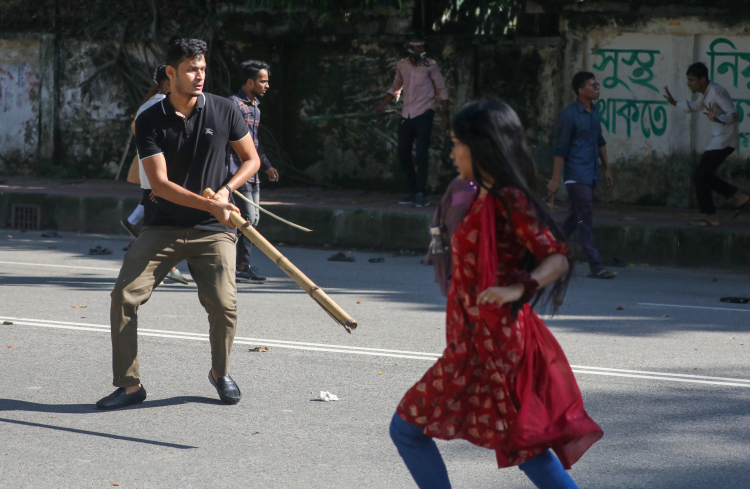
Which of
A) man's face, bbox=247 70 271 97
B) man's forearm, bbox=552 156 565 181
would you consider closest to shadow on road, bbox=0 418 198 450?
man's face, bbox=247 70 271 97

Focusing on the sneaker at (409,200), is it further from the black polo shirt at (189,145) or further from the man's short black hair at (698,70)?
the black polo shirt at (189,145)

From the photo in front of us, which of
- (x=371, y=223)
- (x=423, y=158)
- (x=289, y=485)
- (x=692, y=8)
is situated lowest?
(x=289, y=485)

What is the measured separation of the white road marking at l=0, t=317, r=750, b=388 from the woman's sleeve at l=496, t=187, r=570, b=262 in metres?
2.92

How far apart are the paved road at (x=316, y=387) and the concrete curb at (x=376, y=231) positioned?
1.57m

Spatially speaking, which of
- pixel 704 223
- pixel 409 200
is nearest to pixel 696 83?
pixel 704 223

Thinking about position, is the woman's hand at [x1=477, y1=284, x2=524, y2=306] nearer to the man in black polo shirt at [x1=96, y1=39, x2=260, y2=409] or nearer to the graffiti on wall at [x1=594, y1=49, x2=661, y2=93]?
the man in black polo shirt at [x1=96, y1=39, x2=260, y2=409]

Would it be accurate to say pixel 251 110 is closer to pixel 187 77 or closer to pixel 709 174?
pixel 187 77

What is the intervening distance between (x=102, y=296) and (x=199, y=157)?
11.2ft

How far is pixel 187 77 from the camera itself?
4.55 metres

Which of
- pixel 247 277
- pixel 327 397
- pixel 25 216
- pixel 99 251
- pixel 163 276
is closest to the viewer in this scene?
pixel 163 276

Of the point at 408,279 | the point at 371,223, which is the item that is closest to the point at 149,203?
the point at 408,279

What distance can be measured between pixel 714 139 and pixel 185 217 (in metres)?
7.68

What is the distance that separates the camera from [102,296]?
771cm

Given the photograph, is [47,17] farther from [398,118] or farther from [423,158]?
[423,158]
